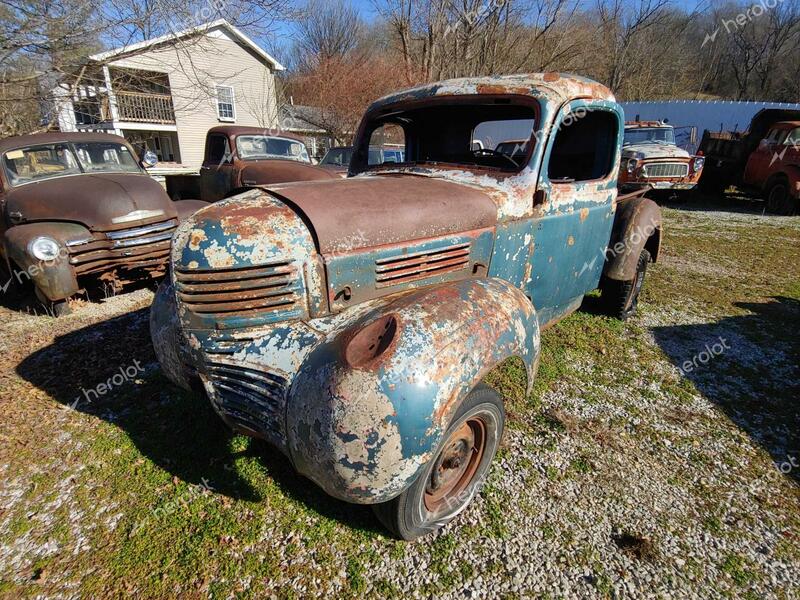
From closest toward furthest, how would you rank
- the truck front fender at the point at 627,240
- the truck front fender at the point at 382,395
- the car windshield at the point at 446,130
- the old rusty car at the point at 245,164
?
the truck front fender at the point at 382,395 → the car windshield at the point at 446,130 → the truck front fender at the point at 627,240 → the old rusty car at the point at 245,164

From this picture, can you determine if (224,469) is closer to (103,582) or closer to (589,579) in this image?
(103,582)

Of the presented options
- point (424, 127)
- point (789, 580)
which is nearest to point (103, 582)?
point (789, 580)

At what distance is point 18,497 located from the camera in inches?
90.2

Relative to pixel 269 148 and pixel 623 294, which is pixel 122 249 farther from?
pixel 623 294

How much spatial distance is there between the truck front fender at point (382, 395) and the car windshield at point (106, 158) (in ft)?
17.7

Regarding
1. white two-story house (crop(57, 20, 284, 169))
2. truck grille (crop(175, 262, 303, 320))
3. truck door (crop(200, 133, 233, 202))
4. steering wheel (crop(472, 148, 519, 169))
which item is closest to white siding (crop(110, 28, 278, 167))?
white two-story house (crop(57, 20, 284, 169))

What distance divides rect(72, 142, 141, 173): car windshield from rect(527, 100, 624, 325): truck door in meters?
5.42

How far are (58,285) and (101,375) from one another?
4.70ft

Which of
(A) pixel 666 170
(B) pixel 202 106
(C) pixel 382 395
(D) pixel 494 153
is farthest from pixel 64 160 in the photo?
(B) pixel 202 106

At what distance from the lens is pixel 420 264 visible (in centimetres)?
232

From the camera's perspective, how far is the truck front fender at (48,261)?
161 inches

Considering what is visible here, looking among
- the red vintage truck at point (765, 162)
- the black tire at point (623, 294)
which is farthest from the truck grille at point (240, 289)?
the red vintage truck at point (765, 162)

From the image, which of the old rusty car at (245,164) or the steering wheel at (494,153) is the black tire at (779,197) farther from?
the steering wheel at (494,153)

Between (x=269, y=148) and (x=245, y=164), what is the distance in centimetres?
77
